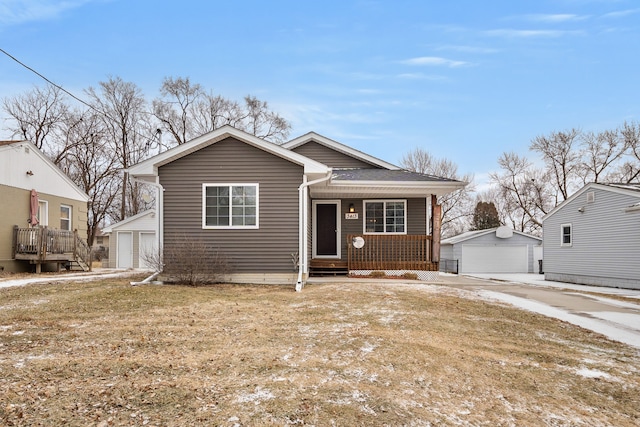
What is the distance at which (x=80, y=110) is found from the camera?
28922 mm

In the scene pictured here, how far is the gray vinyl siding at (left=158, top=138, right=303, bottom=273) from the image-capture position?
36.1 feet

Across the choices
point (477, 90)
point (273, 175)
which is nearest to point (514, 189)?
point (477, 90)

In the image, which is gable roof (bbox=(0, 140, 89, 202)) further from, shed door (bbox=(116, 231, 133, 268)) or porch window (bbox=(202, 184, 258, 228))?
porch window (bbox=(202, 184, 258, 228))

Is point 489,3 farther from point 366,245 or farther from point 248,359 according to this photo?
point 248,359

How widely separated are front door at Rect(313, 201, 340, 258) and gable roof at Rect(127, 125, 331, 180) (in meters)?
3.28

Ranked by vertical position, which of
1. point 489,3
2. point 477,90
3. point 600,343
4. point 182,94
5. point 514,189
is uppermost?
Answer: point 182,94

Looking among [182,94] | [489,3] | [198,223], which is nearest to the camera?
[198,223]

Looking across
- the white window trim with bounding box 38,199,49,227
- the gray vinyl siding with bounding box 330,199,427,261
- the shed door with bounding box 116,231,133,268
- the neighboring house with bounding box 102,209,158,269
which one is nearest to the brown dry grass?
the gray vinyl siding with bounding box 330,199,427,261

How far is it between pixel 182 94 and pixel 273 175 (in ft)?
78.2

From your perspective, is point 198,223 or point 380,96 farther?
point 380,96

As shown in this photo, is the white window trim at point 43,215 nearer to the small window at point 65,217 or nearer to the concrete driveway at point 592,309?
the small window at point 65,217

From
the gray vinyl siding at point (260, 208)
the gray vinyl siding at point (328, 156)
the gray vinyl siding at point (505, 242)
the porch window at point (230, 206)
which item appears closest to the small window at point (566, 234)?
the gray vinyl siding at point (505, 242)

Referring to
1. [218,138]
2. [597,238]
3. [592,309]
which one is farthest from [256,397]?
[597,238]

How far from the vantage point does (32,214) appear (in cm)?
1588
